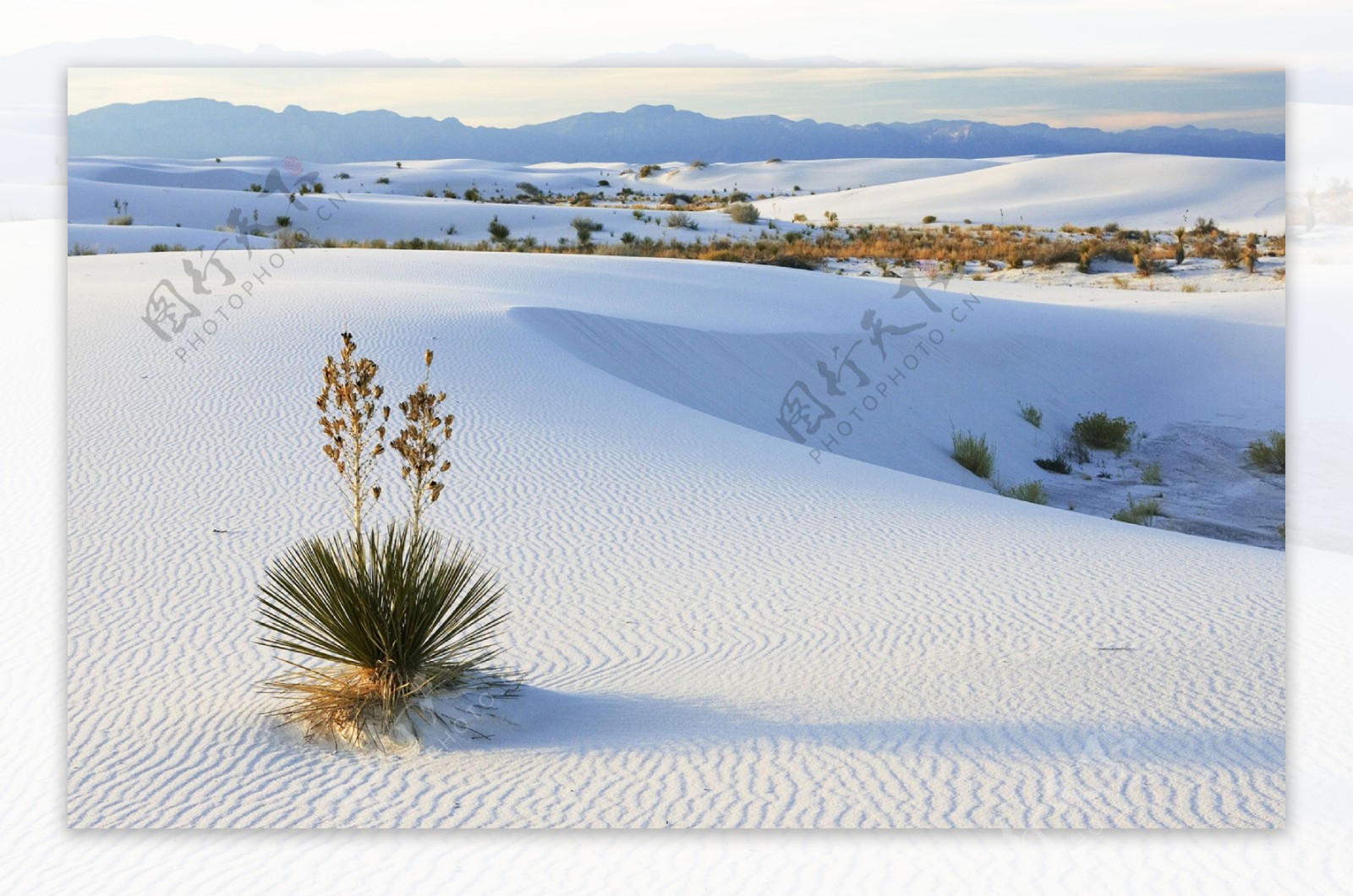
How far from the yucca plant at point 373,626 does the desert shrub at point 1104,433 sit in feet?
40.6

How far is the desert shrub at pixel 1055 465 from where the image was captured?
49.3ft

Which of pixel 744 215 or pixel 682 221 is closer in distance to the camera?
pixel 682 221

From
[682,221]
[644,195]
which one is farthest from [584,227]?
[644,195]

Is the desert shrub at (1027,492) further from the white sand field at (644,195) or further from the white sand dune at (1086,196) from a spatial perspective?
the white sand dune at (1086,196)

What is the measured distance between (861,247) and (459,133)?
17.7 metres

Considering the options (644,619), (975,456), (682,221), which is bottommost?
(644,619)

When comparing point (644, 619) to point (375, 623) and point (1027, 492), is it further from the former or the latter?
point (1027, 492)

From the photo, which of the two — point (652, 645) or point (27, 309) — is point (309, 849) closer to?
point (652, 645)

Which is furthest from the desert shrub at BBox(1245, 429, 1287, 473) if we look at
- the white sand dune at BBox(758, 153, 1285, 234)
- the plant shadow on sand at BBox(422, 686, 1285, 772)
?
the white sand dune at BBox(758, 153, 1285, 234)

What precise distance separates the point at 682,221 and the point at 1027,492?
23.7 m

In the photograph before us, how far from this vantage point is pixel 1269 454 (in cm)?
1478

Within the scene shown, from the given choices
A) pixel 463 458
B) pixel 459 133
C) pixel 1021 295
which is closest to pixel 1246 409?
pixel 1021 295

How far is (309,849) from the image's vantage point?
175 inches

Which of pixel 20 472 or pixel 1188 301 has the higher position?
pixel 1188 301
